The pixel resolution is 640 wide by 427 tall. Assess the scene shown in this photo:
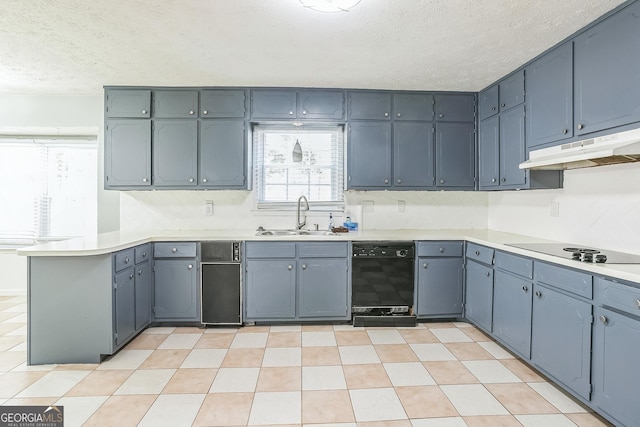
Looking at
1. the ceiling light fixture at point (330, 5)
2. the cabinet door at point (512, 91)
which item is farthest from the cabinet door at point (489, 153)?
the ceiling light fixture at point (330, 5)

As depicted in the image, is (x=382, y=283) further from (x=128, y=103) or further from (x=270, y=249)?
(x=128, y=103)

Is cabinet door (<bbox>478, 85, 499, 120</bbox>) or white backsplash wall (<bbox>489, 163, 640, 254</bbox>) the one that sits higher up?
cabinet door (<bbox>478, 85, 499, 120</bbox>)

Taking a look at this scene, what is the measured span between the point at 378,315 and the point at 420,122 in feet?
6.77

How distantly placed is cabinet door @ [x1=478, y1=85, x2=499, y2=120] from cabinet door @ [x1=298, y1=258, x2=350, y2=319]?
82.4 inches

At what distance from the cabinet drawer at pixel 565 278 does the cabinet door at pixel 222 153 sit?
107 inches

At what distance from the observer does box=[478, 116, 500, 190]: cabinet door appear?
134 inches

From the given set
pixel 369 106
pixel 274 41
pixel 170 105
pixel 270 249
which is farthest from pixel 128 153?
pixel 369 106

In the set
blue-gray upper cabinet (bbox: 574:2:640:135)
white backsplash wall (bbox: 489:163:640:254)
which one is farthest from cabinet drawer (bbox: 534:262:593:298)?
blue-gray upper cabinet (bbox: 574:2:640:135)

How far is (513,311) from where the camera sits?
2686mm

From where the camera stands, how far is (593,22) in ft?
7.38

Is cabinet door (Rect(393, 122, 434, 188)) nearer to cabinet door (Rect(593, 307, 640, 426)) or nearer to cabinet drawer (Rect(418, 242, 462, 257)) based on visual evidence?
cabinet drawer (Rect(418, 242, 462, 257))

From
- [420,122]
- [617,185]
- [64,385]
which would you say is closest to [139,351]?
[64,385]

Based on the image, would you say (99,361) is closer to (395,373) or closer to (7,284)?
(395,373)

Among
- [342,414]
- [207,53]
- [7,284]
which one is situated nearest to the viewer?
[342,414]
